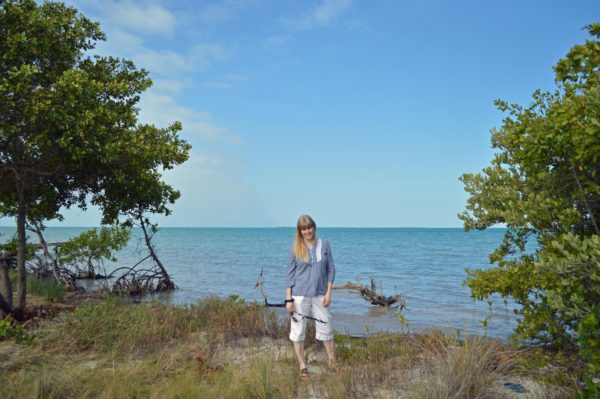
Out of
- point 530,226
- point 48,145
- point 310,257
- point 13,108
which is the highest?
point 13,108

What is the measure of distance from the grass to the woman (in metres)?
0.59

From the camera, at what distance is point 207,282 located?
25062 mm

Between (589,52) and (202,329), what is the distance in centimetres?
815

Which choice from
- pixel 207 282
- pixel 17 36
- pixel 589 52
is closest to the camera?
pixel 589 52

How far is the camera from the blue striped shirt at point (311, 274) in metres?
6.84

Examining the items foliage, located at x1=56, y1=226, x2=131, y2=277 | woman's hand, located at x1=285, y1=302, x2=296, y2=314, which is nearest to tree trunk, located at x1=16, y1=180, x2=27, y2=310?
woman's hand, located at x1=285, y1=302, x2=296, y2=314

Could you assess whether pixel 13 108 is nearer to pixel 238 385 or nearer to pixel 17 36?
pixel 17 36

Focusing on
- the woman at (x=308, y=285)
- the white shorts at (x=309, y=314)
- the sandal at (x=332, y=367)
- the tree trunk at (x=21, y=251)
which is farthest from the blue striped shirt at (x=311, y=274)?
the tree trunk at (x=21, y=251)

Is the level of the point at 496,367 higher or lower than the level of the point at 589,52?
lower

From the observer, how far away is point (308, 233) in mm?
6809

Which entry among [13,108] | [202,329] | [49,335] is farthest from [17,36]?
[202,329]

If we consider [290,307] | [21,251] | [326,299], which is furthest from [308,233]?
[21,251]

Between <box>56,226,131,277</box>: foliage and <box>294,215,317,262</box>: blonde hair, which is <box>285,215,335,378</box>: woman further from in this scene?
<box>56,226,131,277</box>: foliage

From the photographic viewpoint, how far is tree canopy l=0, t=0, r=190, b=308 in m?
9.02
